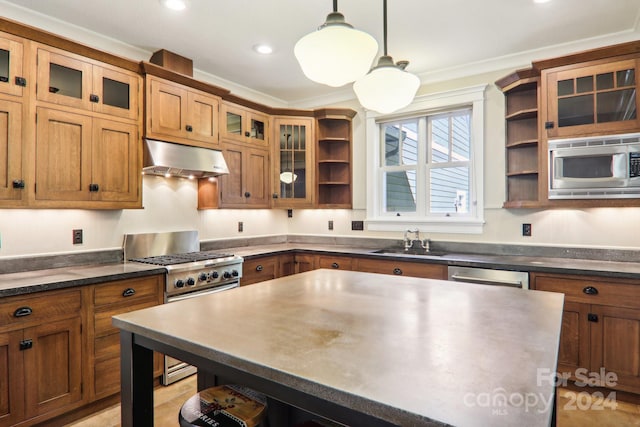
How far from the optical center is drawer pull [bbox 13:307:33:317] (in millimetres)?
2051

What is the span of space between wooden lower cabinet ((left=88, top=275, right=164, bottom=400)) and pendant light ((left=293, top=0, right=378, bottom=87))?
2001 mm

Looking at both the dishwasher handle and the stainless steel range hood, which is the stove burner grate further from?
the dishwasher handle

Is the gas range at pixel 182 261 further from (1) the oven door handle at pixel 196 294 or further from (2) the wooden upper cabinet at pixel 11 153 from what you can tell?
(2) the wooden upper cabinet at pixel 11 153

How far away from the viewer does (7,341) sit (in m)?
2.03

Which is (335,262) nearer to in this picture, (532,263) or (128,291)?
(532,263)

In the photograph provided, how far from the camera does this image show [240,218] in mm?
4281

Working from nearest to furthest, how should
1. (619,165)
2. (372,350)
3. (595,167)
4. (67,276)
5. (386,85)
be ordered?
(372,350) → (386,85) → (67,276) → (619,165) → (595,167)

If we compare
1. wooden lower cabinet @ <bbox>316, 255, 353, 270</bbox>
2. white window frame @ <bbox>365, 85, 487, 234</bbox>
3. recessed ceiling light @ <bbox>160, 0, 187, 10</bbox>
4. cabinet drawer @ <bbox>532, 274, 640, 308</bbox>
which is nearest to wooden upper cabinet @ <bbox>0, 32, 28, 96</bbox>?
recessed ceiling light @ <bbox>160, 0, 187, 10</bbox>

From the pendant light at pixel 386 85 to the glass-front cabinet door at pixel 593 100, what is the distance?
1921 mm

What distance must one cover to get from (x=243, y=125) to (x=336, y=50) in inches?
107

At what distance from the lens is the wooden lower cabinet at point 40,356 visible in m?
Result: 2.04

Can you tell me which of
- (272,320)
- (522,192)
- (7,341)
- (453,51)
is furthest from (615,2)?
(7,341)

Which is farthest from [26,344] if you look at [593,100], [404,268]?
[593,100]

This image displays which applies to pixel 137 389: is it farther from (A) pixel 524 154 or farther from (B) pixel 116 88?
(A) pixel 524 154
